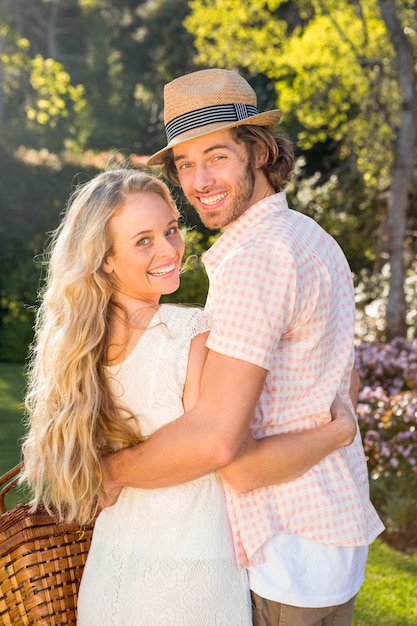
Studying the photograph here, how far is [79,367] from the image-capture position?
83.4 inches

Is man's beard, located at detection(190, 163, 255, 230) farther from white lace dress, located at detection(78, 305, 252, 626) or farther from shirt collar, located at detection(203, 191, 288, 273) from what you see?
white lace dress, located at detection(78, 305, 252, 626)

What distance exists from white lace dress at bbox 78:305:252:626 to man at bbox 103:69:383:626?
2.2 inches

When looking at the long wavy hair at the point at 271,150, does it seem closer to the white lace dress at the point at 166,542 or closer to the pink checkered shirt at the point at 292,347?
the pink checkered shirt at the point at 292,347

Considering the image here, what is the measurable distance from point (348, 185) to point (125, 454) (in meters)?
13.9

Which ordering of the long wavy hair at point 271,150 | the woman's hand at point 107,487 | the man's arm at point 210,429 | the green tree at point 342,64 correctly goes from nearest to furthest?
the man's arm at point 210,429
the woman's hand at point 107,487
the long wavy hair at point 271,150
the green tree at point 342,64

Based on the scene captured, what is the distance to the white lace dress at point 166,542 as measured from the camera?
205cm

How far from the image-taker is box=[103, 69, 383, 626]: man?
1934 mm

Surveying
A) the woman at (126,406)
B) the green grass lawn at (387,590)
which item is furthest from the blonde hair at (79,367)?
the green grass lawn at (387,590)

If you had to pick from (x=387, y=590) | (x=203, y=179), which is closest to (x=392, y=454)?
(x=387, y=590)

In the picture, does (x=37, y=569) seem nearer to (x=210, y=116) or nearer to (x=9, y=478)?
(x=9, y=478)

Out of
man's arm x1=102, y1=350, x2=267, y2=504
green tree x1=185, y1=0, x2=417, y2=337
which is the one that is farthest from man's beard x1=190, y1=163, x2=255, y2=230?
green tree x1=185, y1=0, x2=417, y2=337

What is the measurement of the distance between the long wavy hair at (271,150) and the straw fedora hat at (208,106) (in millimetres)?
30

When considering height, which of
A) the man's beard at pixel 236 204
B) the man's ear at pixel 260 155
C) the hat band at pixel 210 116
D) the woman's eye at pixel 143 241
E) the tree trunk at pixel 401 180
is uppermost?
the hat band at pixel 210 116

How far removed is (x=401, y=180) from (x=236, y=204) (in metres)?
7.40
